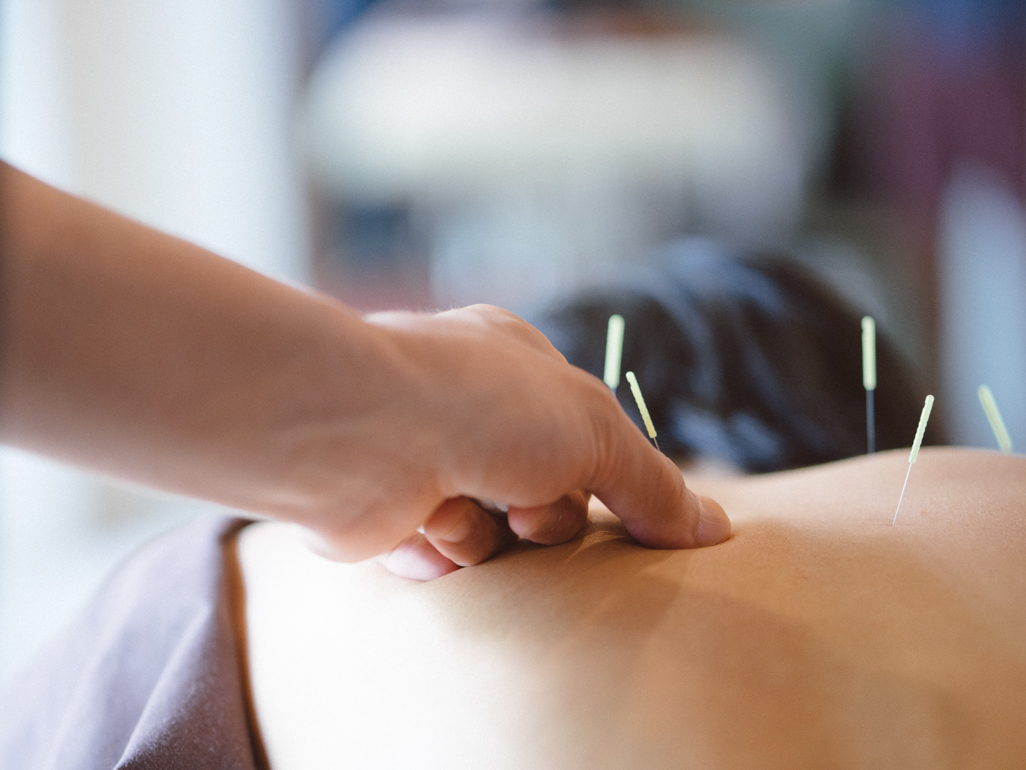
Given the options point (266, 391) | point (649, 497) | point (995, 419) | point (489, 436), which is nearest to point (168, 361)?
point (266, 391)

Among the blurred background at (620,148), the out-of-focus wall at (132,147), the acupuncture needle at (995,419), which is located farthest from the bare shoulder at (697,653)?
the blurred background at (620,148)

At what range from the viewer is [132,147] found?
2.88 m

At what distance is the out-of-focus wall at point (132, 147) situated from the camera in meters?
2.42

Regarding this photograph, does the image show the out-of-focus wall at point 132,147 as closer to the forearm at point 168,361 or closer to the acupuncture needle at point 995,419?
the forearm at point 168,361

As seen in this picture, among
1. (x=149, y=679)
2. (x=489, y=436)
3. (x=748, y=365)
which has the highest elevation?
(x=489, y=436)

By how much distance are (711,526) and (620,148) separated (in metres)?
2.94

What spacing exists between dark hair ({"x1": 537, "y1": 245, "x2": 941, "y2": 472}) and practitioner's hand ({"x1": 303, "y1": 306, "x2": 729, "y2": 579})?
62cm

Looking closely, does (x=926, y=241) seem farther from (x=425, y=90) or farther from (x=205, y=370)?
(x=205, y=370)

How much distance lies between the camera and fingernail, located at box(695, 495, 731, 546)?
58cm

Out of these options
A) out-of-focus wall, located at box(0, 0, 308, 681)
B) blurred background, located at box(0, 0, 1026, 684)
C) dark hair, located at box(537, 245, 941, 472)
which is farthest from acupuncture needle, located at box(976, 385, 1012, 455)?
blurred background, located at box(0, 0, 1026, 684)

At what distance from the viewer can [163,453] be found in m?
0.38

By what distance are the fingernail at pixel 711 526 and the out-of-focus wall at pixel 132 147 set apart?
168 cm

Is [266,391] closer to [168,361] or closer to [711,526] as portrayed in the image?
[168,361]

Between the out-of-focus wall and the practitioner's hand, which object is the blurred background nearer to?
the out-of-focus wall
